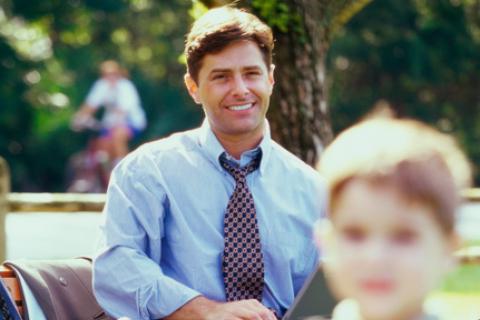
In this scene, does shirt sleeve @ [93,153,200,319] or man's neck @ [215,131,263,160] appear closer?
shirt sleeve @ [93,153,200,319]

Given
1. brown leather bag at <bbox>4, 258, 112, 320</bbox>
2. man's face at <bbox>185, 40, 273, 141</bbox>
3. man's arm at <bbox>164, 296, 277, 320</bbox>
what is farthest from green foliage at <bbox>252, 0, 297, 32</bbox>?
man's arm at <bbox>164, 296, 277, 320</bbox>

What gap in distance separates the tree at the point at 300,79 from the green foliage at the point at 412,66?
988 inches

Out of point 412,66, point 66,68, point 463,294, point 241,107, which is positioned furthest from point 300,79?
point 66,68

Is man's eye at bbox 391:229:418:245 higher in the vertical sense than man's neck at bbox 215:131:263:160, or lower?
higher

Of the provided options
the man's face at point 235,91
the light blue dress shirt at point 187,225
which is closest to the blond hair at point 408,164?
the light blue dress shirt at point 187,225

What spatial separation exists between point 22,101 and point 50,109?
1.20 metres

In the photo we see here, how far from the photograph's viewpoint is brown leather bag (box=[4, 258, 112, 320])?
3830 millimetres

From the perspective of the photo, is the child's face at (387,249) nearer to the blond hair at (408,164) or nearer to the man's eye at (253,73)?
the blond hair at (408,164)

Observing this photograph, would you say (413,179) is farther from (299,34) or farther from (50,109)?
(50,109)

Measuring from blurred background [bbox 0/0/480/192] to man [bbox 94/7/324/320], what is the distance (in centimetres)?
2530

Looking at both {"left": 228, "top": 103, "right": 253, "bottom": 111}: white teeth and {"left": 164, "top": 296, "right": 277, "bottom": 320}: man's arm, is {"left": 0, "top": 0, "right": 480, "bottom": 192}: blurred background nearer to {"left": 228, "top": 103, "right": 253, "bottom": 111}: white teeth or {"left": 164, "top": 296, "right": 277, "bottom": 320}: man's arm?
{"left": 228, "top": 103, "right": 253, "bottom": 111}: white teeth

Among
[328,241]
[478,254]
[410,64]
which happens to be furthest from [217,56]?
[410,64]

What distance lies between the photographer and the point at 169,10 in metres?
33.2

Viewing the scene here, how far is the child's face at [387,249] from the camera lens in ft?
5.74
